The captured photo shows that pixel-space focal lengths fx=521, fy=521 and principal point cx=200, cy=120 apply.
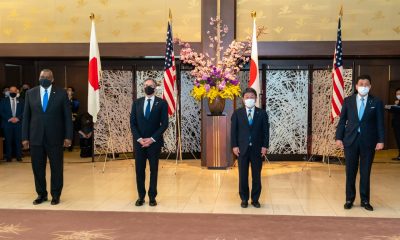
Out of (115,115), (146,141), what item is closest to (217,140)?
(115,115)

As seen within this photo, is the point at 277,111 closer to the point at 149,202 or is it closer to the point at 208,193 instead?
the point at 208,193

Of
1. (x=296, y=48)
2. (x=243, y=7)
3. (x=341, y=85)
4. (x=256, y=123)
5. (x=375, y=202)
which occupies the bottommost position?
(x=375, y=202)

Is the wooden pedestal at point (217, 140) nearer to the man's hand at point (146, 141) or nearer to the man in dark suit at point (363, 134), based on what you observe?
the man's hand at point (146, 141)

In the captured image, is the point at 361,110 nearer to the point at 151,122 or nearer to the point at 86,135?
the point at 151,122

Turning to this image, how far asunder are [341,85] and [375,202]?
2.62m

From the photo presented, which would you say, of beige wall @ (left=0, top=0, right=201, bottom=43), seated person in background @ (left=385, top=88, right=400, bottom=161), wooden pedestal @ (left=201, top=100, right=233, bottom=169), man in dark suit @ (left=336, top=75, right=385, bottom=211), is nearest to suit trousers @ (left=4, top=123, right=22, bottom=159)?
beige wall @ (left=0, top=0, right=201, bottom=43)

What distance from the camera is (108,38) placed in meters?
10.5

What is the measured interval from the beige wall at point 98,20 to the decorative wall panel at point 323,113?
8.68 ft

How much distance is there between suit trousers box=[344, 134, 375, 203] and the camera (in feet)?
20.4

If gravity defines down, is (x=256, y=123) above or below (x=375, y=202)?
above

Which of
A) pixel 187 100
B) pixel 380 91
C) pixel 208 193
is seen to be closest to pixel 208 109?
pixel 187 100

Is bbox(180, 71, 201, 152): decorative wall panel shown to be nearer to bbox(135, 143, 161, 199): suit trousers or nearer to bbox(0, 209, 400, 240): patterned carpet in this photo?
bbox(135, 143, 161, 199): suit trousers

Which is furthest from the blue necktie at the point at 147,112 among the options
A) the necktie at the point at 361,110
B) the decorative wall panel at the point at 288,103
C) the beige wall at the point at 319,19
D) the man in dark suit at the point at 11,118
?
the man in dark suit at the point at 11,118

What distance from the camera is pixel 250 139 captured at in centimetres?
633
